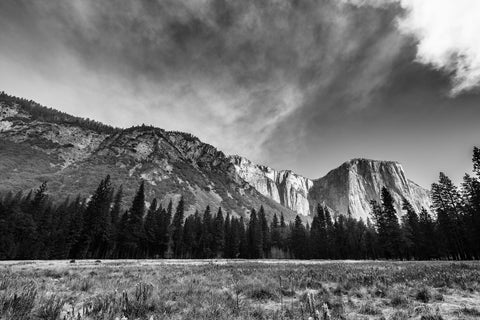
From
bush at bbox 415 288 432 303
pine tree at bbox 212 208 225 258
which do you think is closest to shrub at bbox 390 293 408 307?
bush at bbox 415 288 432 303

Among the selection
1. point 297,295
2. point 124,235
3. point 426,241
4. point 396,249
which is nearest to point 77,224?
point 124,235

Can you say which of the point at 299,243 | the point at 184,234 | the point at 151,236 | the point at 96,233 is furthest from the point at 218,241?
the point at 96,233

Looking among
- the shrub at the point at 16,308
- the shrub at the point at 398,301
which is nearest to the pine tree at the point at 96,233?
the shrub at the point at 16,308

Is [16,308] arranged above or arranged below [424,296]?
below

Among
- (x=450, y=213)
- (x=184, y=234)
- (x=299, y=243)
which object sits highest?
(x=450, y=213)

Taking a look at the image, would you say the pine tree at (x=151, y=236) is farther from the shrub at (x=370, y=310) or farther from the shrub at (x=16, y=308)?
the shrub at (x=370, y=310)

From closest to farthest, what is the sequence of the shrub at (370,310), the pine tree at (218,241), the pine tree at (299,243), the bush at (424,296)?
the shrub at (370,310) < the bush at (424,296) < the pine tree at (218,241) < the pine tree at (299,243)

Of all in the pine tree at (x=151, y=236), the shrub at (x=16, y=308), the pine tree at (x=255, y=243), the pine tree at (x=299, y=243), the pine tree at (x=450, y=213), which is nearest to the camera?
the shrub at (x=16, y=308)

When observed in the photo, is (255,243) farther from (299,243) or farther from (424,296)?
(424,296)

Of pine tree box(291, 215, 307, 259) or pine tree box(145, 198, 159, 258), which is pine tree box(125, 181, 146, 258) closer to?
pine tree box(145, 198, 159, 258)

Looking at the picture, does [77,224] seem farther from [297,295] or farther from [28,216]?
[297,295]

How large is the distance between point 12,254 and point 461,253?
10227 centimetres

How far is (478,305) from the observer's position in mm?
6934

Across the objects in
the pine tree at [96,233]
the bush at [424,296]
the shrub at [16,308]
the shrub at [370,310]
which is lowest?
the shrub at [370,310]
